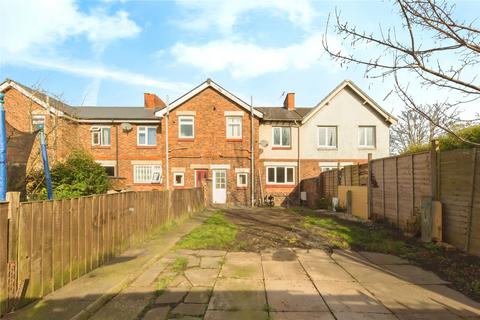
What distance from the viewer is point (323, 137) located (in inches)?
946

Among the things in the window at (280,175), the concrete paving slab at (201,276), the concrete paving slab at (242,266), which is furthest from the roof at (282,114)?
the concrete paving slab at (201,276)

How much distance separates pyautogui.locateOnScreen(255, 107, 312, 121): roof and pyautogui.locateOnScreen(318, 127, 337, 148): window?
1.97 m

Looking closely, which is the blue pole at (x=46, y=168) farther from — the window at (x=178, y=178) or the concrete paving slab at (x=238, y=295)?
the window at (x=178, y=178)

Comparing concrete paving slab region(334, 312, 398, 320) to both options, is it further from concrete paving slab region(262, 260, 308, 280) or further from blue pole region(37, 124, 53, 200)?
blue pole region(37, 124, 53, 200)

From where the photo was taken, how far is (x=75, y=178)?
14.0 m

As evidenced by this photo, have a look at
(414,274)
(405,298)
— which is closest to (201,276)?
(405,298)

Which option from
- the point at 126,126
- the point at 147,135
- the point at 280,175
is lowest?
the point at 280,175

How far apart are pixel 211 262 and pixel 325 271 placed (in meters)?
2.32

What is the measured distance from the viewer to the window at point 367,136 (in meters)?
24.1

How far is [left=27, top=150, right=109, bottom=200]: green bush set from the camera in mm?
12594

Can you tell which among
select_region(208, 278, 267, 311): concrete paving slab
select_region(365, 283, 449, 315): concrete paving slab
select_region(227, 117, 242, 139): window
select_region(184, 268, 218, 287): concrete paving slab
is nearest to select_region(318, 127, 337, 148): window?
select_region(227, 117, 242, 139): window

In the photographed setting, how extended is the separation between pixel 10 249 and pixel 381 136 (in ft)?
80.4

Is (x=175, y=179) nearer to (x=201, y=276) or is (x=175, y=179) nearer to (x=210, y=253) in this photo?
(x=210, y=253)

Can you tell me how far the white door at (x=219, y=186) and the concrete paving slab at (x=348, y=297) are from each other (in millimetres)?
17078
